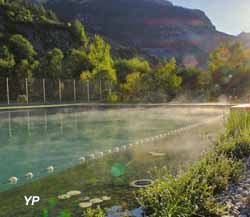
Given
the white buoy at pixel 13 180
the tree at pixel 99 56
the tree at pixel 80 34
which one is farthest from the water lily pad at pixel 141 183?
the tree at pixel 80 34

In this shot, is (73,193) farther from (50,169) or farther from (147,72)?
(147,72)

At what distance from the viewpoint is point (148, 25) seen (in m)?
70.1

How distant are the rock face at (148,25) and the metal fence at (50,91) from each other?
140 ft

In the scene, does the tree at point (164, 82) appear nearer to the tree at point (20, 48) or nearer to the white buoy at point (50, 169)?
the tree at point (20, 48)

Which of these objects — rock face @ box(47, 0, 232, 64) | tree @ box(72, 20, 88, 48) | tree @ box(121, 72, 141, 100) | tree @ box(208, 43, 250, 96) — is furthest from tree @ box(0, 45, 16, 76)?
rock face @ box(47, 0, 232, 64)

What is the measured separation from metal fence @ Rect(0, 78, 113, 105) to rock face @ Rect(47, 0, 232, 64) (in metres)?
42.7

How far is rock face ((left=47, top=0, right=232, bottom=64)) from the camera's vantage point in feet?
216

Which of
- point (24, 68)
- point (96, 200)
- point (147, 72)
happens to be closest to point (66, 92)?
point (147, 72)

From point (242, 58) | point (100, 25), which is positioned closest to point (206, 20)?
point (100, 25)

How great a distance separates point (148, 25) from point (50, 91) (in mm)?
53955

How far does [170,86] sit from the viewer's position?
1880 cm

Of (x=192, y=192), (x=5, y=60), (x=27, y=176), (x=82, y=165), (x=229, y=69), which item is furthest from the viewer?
(x=5, y=60)

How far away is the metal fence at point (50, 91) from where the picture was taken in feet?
59.5

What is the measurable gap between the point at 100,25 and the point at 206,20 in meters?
29.8
